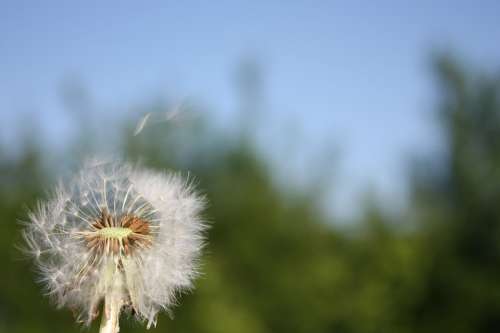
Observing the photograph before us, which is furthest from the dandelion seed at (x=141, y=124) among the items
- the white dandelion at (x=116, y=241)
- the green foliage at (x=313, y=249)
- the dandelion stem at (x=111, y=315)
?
the green foliage at (x=313, y=249)

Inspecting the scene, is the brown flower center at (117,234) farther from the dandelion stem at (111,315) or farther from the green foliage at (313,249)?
the green foliage at (313,249)

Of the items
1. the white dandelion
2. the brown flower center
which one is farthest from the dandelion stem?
the brown flower center

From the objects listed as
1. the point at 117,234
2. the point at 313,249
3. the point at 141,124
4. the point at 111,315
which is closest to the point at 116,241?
the point at 117,234

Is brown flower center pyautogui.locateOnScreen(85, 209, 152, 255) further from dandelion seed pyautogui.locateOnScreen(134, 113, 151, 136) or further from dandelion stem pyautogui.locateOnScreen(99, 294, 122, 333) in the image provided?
dandelion seed pyautogui.locateOnScreen(134, 113, 151, 136)

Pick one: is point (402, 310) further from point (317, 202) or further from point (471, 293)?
point (317, 202)

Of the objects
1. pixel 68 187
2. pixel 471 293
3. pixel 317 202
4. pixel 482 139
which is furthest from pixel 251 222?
pixel 68 187

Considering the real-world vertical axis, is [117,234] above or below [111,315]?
above

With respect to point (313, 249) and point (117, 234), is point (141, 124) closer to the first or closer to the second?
point (117, 234)
